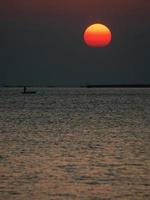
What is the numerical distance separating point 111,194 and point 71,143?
2496 cm

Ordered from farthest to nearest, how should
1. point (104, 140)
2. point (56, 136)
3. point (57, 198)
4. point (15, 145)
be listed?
point (56, 136)
point (104, 140)
point (15, 145)
point (57, 198)

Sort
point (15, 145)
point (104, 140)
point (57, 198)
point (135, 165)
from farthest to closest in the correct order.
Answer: point (104, 140) < point (15, 145) < point (135, 165) < point (57, 198)

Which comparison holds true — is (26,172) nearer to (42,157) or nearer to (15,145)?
(42,157)

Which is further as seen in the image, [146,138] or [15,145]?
[146,138]

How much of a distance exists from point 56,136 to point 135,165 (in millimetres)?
24121

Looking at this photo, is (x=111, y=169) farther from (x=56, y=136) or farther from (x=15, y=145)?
(x=56, y=136)

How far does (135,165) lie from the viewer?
41469 mm

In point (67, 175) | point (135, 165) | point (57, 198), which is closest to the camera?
point (57, 198)

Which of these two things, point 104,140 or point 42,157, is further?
point 104,140

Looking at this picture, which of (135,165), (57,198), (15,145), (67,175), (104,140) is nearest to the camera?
(57,198)

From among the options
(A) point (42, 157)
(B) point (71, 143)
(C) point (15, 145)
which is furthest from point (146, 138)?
(A) point (42, 157)

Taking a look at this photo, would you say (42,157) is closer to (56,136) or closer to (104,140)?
(104,140)

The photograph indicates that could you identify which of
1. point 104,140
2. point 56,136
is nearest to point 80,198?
point 104,140

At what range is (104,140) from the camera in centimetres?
5962
